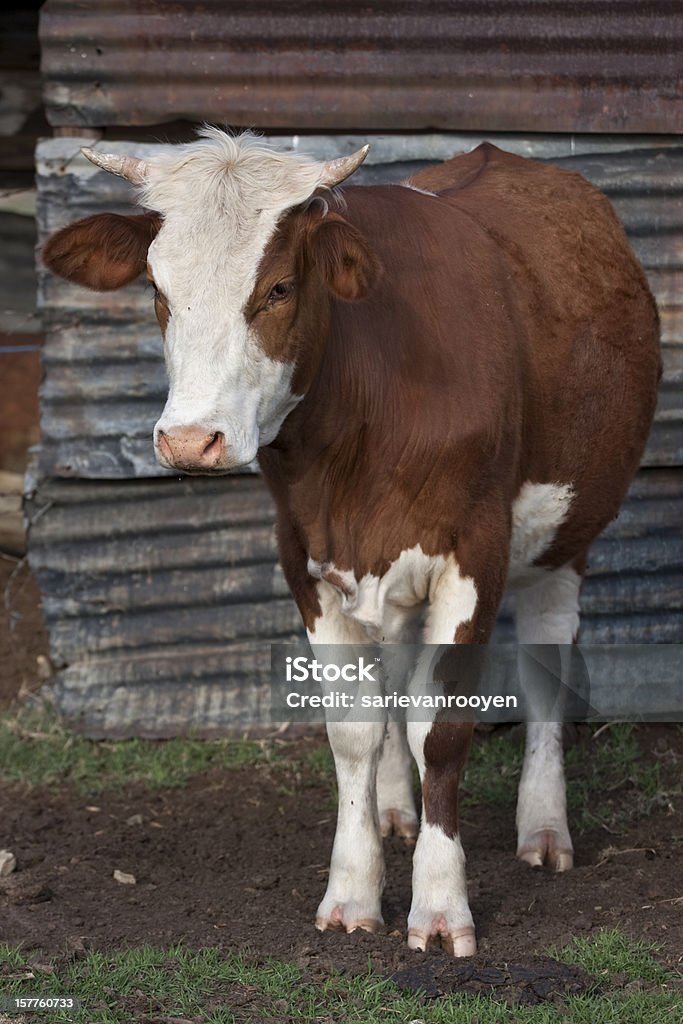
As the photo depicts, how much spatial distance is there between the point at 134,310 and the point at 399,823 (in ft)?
8.31

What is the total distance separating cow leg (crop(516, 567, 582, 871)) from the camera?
217 inches

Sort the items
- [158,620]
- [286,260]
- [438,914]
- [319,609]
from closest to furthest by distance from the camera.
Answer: [286,260], [438,914], [319,609], [158,620]

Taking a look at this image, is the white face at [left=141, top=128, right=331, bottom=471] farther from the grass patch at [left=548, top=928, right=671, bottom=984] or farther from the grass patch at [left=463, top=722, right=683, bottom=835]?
the grass patch at [left=463, top=722, right=683, bottom=835]

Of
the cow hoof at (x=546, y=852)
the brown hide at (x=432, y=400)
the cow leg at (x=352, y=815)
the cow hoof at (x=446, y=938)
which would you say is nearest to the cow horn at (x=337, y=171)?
the brown hide at (x=432, y=400)

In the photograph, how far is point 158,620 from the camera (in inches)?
278

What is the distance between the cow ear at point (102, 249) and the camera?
4.53 meters

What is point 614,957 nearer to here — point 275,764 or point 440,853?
point 440,853

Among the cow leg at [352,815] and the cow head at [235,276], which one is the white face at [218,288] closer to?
the cow head at [235,276]

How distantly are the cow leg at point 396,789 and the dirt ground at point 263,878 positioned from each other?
0.13 meters

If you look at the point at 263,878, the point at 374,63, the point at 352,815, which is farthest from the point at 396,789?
the point at 374,63

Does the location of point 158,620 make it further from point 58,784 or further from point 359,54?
point 359,54

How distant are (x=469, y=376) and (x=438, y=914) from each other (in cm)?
163

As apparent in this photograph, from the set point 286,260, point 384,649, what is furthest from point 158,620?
point 286,260

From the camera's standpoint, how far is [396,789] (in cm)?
592
